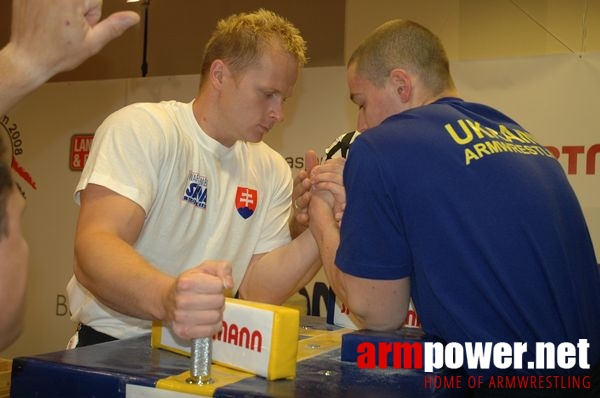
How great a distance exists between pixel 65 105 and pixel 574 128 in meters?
2.97

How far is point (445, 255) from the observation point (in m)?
1.13

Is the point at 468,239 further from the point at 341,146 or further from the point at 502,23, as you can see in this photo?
the point at 502,23

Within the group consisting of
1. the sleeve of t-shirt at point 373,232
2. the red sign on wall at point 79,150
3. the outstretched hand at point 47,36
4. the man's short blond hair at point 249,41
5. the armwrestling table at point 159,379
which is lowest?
the armwrestling table at point 159,379

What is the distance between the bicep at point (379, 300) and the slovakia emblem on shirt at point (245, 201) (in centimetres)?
59

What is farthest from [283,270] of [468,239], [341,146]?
[468,239]

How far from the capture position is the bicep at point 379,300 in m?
1.22

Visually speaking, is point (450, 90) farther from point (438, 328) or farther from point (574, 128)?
point (574, 128)

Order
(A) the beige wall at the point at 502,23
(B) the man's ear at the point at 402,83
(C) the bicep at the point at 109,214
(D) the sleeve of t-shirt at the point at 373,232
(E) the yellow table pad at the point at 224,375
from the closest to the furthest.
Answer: (E) the yellow table pad at the point at 224,375 < (D) the sleeve of t-shirt at the point at 373,232 < (C) the bicep at the point at 109,214 < (B) the man's ear at the point at 402,83 < (A) the beige wall at the point at 502,23

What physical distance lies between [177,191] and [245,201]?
239mm

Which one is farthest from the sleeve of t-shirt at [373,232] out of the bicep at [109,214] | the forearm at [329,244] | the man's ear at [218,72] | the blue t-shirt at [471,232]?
the man's ear at [218,72]

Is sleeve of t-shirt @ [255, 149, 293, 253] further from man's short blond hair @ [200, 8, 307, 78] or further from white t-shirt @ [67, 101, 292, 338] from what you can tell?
man's short blond hair @ [200, 8, 307, 78]

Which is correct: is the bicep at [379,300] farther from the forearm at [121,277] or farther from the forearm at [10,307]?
the forearm at [10,307]

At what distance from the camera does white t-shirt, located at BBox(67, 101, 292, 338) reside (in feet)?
4.78

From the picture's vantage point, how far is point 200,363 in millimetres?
894
